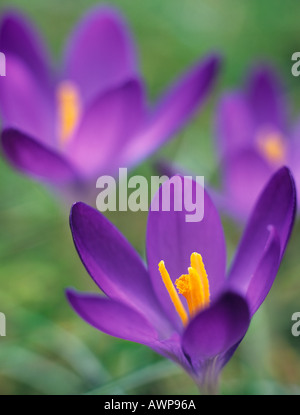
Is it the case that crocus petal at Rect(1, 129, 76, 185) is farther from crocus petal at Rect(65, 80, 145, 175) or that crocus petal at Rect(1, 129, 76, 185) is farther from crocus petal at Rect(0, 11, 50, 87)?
crocus petal at Rect(0, 11, 50, 87)

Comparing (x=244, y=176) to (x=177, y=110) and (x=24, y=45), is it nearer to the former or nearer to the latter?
(x=177, y=110)

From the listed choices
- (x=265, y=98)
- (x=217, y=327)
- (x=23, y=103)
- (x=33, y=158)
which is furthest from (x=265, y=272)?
(x=265, y=98)

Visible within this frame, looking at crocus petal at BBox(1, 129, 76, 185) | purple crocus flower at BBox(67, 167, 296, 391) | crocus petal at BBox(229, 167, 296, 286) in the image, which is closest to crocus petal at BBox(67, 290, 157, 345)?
purple crocus flower at BBox(67, 167, 296, 391)

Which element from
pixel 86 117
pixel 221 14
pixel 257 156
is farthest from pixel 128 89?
pixel 221 14

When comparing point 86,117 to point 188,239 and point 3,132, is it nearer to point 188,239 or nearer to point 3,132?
point 3,132

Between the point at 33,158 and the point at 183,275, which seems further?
the point at 33,158

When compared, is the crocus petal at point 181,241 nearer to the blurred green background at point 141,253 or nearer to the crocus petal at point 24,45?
the blurred green background at point 141,253

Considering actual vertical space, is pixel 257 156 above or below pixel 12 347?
above

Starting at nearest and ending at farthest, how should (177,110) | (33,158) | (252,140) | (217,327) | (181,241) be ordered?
(217,327) < (181,241) < (33,158) < (177,110) < (252,140)
